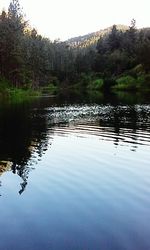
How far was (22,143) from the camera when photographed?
111 feet

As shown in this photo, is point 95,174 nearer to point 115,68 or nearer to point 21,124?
point 21,124

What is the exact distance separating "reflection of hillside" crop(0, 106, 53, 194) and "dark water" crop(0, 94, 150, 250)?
6cm

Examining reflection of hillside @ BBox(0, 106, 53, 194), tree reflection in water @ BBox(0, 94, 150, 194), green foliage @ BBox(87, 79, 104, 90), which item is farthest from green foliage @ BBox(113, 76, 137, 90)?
reflection of hillside @ BBox(0, 106, 53, 194)

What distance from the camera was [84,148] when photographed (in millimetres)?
31047

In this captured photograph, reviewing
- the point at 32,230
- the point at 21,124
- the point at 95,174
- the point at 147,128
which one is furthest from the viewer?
the point at 21,124

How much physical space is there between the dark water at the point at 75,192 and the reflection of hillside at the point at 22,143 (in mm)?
65

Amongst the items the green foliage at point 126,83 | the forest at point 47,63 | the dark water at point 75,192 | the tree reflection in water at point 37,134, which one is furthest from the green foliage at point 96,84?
the dark water at point 75,192

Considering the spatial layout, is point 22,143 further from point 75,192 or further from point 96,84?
point 96,84

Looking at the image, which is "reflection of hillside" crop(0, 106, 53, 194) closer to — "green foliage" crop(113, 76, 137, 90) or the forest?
the forest

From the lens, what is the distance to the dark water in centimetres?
1343

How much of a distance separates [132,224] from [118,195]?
3759 millimetres

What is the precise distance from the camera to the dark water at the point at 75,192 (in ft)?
44.1

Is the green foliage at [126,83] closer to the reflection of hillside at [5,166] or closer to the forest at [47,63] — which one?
the forest at [47,63]

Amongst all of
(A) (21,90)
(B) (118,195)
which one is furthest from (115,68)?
(B) (118,195)
